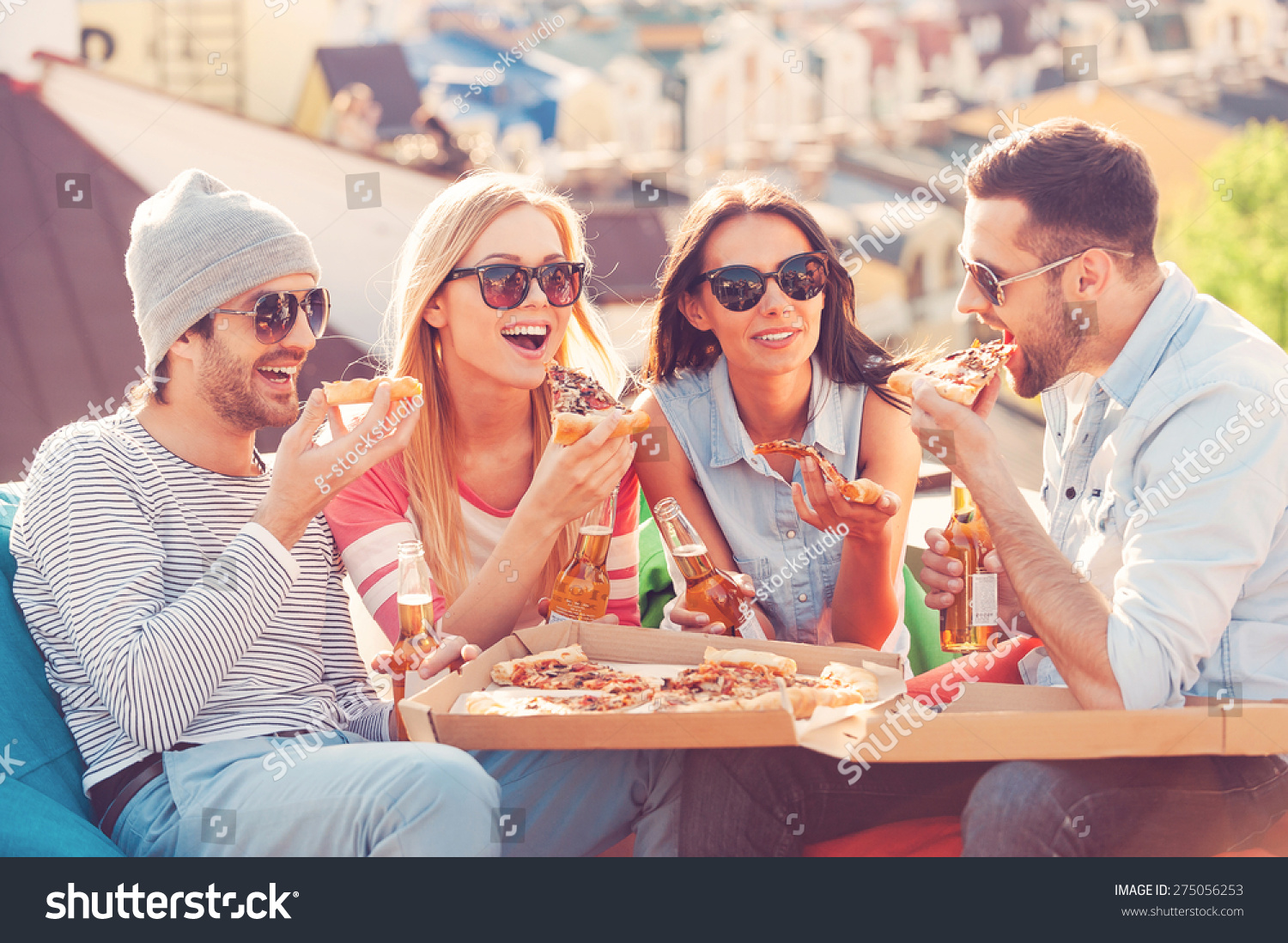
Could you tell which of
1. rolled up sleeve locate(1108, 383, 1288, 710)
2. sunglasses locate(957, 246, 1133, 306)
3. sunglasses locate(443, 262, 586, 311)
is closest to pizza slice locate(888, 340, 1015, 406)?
sunglasses locate(957, 246, 1133, 306)

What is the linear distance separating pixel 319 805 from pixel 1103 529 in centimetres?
202

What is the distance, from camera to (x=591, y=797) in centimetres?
297

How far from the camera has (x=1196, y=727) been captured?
2123 millimetres

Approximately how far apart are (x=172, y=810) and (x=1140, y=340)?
2654mm

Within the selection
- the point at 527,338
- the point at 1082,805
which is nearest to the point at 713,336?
the point at 527,338

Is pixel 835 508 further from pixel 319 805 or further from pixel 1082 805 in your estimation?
pixel 319 805

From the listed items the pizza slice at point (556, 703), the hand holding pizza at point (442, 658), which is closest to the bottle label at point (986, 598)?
the pizza slice at point (556, 703)

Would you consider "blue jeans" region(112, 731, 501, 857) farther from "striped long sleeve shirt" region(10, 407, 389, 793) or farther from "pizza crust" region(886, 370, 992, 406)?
"pizza crust" region(886, 370, 992, 406)

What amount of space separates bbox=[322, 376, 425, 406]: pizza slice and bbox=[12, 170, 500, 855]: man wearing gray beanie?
45mm

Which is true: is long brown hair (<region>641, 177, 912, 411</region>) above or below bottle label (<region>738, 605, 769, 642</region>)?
above

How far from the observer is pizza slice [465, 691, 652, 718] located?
2398mm

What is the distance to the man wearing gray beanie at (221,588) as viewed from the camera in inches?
95.9

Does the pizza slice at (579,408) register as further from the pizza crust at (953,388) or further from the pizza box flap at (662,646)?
the pizza crust at (953,388)

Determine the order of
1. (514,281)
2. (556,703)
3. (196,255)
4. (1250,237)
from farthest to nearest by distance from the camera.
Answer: (1250,237) → (514,281) → (196,255) → (556,703)
